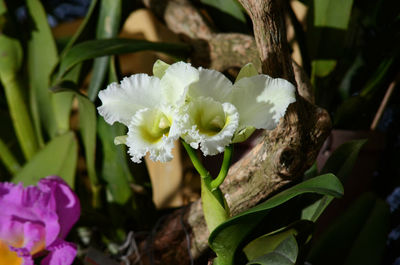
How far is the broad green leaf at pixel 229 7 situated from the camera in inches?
32.5

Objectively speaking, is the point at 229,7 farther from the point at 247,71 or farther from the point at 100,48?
the point at 247,71

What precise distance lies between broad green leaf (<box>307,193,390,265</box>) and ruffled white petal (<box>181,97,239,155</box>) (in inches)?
14.7

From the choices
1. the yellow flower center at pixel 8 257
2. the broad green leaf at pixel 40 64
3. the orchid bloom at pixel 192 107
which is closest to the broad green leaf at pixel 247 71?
the orchid bloom at pixel 192 107

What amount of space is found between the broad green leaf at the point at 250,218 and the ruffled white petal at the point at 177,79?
15cm

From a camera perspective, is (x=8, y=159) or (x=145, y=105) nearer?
(x=145, y=105)

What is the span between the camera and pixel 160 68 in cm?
49

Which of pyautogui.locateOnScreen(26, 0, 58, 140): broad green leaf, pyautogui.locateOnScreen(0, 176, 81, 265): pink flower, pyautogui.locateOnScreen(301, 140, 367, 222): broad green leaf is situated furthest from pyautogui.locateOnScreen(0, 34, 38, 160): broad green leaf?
pyautogui.locateOnScreen(301, 140, 367, 222): broad green leaf

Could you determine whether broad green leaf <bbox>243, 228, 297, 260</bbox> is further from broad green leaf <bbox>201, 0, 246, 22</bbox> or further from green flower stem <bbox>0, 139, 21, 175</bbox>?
green flower stem <bbox>0, 139, 21, 175</bbox>

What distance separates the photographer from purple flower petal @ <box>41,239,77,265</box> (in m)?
0.61

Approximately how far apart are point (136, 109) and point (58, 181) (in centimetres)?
27

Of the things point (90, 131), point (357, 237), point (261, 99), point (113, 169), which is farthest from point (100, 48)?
point (357, 237)

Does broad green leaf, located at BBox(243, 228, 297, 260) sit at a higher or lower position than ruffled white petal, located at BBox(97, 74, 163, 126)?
lower

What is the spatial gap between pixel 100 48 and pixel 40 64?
27 centimetres

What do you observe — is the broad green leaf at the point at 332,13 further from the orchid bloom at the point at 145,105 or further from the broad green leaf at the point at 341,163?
the orchid bloom at the point at 145,105
